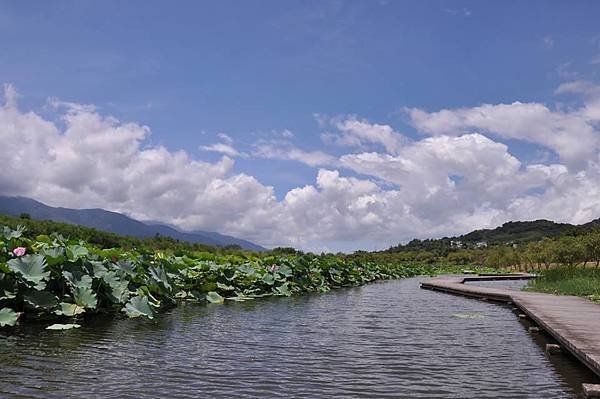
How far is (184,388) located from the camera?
15.3ft

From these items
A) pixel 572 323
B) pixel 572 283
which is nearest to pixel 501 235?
pixel 572 283

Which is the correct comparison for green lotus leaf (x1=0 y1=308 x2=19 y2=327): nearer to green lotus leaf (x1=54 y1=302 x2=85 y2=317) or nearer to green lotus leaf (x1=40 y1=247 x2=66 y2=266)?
green lotus leaf (x1=54 y1=302 x2=85 y2=317)

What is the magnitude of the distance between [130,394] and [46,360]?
4.72 ft

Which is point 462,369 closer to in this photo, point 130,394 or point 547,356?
point 547,356

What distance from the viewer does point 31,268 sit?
269 inches

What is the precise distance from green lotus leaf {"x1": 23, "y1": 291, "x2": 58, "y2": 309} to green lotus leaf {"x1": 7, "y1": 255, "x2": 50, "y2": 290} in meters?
0.18

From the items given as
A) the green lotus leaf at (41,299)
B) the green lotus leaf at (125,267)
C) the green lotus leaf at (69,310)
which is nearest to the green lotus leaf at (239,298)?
the green lotus leaf at (125,267)

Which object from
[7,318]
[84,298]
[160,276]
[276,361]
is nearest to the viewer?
[276,361]

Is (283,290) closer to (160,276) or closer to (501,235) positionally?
(160,276)

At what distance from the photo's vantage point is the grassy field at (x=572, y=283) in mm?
15096

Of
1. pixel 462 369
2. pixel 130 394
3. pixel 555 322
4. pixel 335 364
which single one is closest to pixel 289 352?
pixel 335 364

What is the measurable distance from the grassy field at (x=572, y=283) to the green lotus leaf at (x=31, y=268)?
1199 cm

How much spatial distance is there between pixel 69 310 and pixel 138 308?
105cm

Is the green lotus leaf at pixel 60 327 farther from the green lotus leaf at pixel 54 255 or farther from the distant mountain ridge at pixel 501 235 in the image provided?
the distant mountain ridge at pixel 501 235
